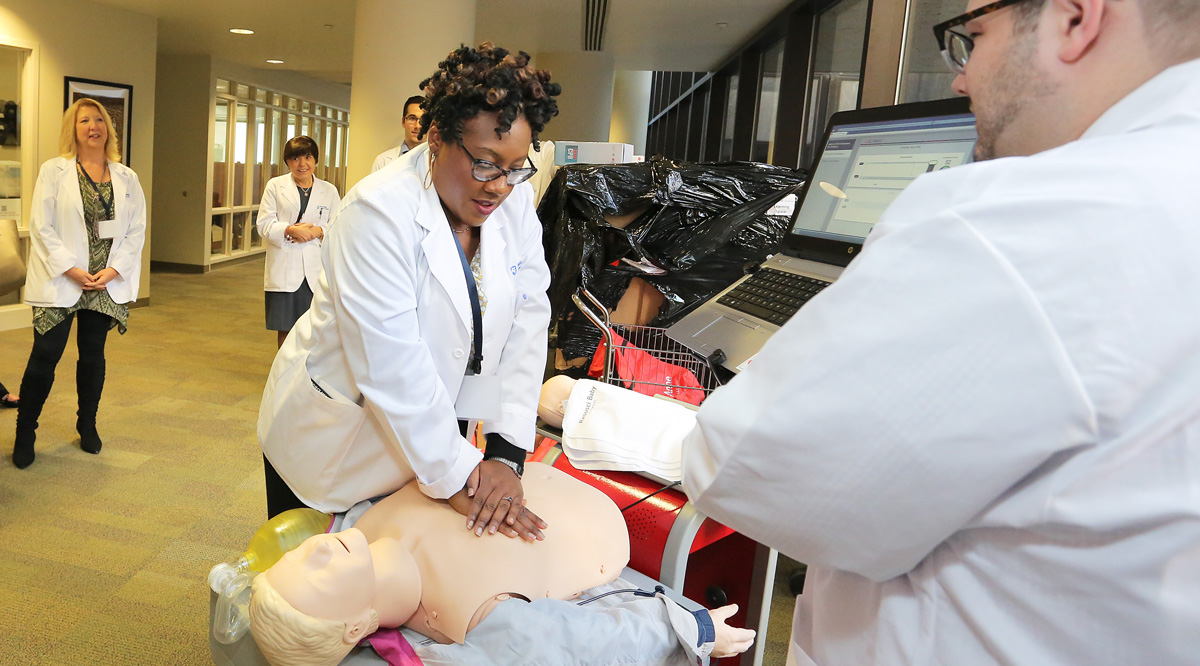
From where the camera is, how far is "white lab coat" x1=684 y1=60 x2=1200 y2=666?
521mm

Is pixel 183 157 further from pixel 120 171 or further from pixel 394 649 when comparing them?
pixel 394 649

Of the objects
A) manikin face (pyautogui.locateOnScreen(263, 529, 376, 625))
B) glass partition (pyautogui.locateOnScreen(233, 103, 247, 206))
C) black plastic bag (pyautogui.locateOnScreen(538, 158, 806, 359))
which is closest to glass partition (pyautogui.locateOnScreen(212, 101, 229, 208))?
glass partition (pyautogui.locateOnScreen(233, 103, 247, 206))

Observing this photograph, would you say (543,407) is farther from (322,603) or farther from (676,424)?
(322,603)

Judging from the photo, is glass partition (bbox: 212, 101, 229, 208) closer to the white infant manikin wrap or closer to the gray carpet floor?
the gray carpet floor

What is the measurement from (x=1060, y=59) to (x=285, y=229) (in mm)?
5006

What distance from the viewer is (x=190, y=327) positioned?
24.1 ft

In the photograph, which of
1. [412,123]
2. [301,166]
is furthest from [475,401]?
[301,166]

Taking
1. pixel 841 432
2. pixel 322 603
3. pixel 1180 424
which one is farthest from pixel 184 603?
pixel 1180 424

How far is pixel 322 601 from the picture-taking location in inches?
48.6

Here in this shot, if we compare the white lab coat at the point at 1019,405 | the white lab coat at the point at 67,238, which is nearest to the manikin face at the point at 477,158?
the white lab coat at the point at 1019,405

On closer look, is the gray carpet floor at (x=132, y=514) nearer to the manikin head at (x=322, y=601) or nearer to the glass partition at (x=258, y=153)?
the manikin head at (x=322, y=601)

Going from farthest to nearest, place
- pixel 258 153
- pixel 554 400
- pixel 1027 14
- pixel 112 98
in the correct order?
1. pixel 258 153
2. pixel 112 98
3. pixel 554 400
4. pixel 1027 14

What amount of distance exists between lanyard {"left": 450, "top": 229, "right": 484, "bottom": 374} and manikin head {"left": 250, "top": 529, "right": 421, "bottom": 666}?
467mm

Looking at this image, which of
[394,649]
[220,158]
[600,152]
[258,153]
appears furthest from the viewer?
[258,153]
